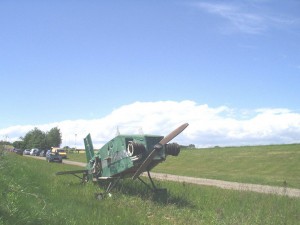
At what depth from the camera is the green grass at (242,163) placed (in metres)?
40.5

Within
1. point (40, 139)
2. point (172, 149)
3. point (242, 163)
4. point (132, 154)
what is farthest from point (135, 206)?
point (40, 139)

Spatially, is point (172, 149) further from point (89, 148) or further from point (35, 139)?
point (35, 139)

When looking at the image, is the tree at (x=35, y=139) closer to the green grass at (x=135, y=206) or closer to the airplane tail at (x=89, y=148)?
the airplane tail at (x=89, y=148)

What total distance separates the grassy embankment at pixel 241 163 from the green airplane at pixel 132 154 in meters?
19.3

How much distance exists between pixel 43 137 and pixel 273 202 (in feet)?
484

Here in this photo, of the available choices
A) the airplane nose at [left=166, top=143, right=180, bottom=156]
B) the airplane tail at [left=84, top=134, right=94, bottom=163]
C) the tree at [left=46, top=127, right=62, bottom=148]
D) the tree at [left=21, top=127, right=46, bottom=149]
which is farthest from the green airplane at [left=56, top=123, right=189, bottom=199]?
the tree at [left=46, top=127, right=62, bottom=148]

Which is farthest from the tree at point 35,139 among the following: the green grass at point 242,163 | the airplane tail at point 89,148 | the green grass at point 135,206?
the green grass at point 135,206

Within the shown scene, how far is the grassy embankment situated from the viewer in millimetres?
40344

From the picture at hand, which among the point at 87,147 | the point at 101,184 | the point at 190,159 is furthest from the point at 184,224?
the point at 190,159

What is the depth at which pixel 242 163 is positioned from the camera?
159ft

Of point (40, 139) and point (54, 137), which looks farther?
point (54, 137)

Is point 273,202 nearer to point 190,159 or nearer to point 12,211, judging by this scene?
point 12,211

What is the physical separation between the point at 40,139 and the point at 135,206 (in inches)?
5750

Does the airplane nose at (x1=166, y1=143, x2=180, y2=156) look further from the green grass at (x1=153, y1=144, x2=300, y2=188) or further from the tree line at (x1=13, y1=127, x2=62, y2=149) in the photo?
the tree line at (x1=13, y1=127, x2=62, y2=149)
